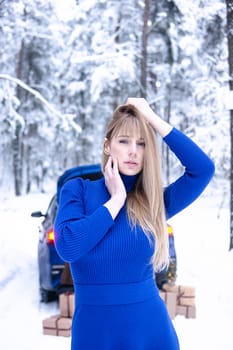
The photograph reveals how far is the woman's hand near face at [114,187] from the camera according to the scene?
2.15 meters

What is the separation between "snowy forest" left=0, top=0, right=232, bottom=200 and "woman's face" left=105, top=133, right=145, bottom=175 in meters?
6.96

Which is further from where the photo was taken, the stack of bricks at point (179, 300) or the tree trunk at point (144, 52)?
the tree trunk at point (144, 52)

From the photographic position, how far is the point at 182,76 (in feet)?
66.5

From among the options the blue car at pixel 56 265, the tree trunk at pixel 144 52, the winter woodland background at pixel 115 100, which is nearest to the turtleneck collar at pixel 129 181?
the winter woodland background at pixel 115 100

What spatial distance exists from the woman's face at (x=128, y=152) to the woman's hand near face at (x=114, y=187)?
0.15ft

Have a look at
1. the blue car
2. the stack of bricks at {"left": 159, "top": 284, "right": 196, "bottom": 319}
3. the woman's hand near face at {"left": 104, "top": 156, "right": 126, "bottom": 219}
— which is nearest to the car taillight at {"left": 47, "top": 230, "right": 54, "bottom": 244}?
the blue car

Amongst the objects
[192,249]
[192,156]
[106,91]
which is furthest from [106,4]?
[192,156]

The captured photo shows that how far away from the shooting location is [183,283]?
7887 millimetres

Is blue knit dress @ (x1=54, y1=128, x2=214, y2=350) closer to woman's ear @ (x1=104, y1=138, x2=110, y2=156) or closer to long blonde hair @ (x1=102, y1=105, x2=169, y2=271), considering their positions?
long blonde hair @ (x1=102, y1=105, x2=169, y2=271)

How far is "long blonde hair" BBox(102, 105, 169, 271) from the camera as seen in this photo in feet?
7.55

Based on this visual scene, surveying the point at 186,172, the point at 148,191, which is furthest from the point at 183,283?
the point at 148,191

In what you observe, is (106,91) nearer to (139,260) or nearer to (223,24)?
(223,24)

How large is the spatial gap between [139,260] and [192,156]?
631 mm

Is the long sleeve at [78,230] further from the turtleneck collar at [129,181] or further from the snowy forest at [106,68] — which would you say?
the snowy forest at [106,68]
